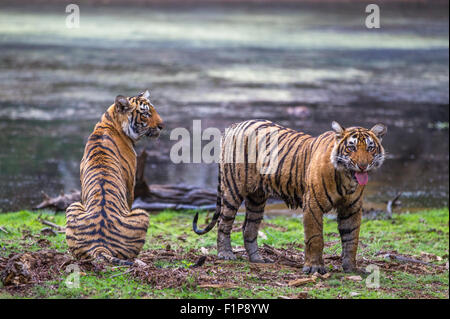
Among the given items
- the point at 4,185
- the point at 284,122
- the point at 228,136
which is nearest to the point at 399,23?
the point at 284,122

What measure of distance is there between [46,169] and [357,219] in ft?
21.9

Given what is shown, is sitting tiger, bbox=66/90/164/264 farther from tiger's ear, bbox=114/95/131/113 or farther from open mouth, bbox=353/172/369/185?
open mouth, bbox=353/172/369/185

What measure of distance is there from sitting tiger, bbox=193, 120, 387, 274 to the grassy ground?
327 millimetres

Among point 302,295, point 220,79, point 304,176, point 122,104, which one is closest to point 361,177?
point 304,176

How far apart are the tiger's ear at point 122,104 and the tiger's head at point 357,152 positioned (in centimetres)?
209

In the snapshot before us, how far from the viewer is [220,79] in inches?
773

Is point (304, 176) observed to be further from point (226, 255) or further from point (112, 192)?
point (112, 192)

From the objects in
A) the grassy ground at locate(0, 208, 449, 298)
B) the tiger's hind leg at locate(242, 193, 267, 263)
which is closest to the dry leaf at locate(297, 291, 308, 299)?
the grassy ground at locate(0, 208, 449, 298)

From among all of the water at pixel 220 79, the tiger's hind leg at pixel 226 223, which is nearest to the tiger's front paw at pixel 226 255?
the tiger's hind leg at pixel 226 223

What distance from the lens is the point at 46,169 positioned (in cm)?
1142

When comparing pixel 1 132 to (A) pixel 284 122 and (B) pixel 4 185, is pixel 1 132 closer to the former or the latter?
(B) pixel 4 185

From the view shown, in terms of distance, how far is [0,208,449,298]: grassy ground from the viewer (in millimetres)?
5512

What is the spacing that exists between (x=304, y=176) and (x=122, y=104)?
1.92 meters

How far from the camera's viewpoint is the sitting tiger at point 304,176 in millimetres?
5902
